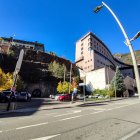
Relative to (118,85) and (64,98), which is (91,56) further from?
(64,98)

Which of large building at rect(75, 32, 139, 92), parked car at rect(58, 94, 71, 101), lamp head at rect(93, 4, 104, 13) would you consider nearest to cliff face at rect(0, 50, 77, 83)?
large building at rect(75, 32, 139, 92)

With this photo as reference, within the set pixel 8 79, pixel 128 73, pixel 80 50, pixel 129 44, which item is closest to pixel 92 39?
pixel 80 50

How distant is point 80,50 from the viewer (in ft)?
355

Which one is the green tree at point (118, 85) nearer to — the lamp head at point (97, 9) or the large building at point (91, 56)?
the large building at point (91, 56)

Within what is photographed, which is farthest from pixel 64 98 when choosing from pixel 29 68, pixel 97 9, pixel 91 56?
pixel 91 56

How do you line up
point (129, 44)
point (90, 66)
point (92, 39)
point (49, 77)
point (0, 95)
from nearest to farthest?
point (129, 44) < point (0, 95) < point (49, 77) < point (90, 66) < point (92, 39)

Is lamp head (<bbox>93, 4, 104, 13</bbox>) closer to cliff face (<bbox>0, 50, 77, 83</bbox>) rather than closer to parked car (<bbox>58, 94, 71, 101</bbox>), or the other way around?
parked car (<bbox>58, 94, 71, 101</bbox>)

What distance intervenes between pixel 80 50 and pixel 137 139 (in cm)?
10268

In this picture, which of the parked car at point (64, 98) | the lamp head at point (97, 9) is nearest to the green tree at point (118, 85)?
the parked car at point (64, 98)

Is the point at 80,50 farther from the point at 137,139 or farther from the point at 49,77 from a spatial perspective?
the point at 137,139

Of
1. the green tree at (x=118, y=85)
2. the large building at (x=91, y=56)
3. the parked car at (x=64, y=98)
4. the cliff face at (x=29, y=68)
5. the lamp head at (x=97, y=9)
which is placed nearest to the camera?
the lamp head at (x=97, y=9)

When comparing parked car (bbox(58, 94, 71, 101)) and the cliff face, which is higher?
the cliff face

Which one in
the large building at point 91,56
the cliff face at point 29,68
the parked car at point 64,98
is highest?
the large building at point 91,56

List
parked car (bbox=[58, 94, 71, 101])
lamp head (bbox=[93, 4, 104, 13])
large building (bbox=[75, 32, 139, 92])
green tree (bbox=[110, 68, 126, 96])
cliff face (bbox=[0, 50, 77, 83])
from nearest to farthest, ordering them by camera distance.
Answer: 1. lamp head (bbox=[93, 4, 104, 13])
2. parked car (bbox=[58, 94, 71, 101])
3. green tree (bbox=[110, 68, 126, 96])
4. cliff face (bbox=[0, 50, 77, 83])
5. large building (bbox=[75, 32, 139, 92])
